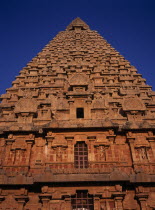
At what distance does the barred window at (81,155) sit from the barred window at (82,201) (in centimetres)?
Result: 194

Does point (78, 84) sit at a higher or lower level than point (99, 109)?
higher

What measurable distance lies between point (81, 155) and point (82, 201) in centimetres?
299

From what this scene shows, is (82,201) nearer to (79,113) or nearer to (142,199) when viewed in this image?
(142,199)

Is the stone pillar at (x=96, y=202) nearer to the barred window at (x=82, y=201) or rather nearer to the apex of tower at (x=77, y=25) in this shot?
the barred window at (x=82, y=201)

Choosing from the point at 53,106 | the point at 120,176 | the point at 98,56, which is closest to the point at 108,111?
the point at 53,106

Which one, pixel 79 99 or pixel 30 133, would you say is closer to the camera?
pixel 30 133

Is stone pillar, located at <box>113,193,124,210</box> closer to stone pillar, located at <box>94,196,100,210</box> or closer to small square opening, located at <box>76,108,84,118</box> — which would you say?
stone pillar, located at <box>94,196,100,210</box>

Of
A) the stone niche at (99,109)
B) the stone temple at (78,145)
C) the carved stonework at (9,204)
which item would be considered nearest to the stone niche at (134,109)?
the stone temple at (78,145)

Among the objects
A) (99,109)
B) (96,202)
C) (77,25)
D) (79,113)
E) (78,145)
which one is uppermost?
(77,25)

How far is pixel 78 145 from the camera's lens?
16.1 metres

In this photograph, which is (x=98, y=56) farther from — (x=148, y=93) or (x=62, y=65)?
(x=148, y=93)

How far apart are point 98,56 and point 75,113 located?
12690 mm

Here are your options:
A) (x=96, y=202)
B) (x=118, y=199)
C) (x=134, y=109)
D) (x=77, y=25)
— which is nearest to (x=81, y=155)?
(x=96, y=202)

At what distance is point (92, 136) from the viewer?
16.0m
